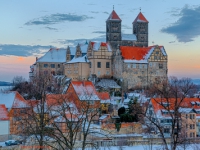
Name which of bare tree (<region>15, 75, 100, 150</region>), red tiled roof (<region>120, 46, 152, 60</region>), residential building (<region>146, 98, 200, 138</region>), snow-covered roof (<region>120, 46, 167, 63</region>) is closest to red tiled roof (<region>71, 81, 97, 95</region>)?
bare tree (<region>15, 75, 100, 150</region>)

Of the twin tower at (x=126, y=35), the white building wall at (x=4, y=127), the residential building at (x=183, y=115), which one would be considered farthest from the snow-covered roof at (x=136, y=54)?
the white building wall at (x=4, y=127)

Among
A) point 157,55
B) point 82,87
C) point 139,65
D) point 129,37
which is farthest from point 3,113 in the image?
point 129,37

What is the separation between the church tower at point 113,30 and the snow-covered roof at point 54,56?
10546 mm

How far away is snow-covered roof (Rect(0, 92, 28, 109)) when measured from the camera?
3881 cm

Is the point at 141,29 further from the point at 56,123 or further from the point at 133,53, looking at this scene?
the point at 56,123

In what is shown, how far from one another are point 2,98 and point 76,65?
99.5 ft

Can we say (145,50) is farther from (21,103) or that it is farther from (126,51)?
(21,103)

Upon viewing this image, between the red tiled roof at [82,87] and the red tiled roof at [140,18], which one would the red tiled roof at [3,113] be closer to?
the red tiled roof at [82,87]

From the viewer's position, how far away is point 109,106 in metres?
→ 48.2

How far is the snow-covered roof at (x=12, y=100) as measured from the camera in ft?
127

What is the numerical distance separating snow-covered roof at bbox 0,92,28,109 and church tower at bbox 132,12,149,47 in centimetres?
4828

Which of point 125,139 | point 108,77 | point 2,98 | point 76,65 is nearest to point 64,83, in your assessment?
point 76,65

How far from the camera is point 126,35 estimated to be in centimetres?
8469

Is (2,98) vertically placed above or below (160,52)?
below
